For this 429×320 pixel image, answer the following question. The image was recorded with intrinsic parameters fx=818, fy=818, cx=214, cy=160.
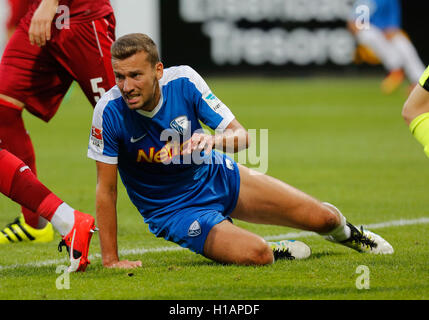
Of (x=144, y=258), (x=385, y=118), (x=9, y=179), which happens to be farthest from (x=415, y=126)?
(x=385, y=118)

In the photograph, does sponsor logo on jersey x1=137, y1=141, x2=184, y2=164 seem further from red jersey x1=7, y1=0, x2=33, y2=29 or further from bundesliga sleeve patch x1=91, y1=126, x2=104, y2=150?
red jersey x1=7, y1=0, x2=33, y2=29

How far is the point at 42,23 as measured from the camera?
203 inches

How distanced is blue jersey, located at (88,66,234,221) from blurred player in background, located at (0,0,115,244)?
77 cm

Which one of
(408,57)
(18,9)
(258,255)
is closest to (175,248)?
(258,255)

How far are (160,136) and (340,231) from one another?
1.24 metres

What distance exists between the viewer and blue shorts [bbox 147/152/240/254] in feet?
15.2

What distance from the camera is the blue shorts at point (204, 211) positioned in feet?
15.2

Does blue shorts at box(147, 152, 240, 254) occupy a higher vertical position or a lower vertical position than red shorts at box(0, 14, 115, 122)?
lower

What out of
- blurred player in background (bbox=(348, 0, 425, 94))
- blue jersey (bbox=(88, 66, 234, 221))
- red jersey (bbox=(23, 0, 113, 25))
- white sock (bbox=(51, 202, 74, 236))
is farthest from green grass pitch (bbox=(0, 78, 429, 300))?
blurred player in background (bbox=(348, 0, 425, 94))

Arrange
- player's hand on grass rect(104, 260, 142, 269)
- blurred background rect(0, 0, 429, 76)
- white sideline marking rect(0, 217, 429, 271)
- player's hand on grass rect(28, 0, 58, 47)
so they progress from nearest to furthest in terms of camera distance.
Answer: player's hand on grass rect(104, 260, 142, 269)
white sideline marking rect(0, 217, 429, 271)
player's hand on grass rect(28, 0, 58, 47)
blurred background rect(0, 0, 429, 76)

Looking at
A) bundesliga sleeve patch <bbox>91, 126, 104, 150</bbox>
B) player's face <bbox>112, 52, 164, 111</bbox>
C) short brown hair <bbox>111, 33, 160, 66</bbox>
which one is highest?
short brown hair <bbox>111, 33, 160, 66</bbox>

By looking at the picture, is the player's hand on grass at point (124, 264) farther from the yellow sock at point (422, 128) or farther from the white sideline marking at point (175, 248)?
the yellow sock at point (422, 128)

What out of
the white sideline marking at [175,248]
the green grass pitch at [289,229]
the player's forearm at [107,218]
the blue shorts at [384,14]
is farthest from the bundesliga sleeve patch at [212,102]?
the blue shorts at [384,14]

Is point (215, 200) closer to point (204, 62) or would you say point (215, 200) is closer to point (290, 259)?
point (290, 259)
